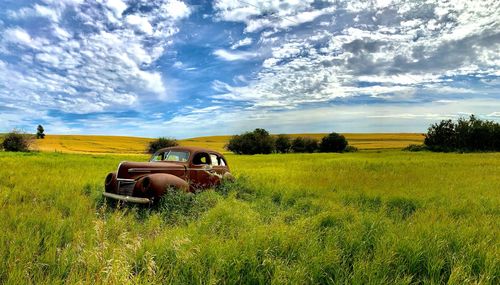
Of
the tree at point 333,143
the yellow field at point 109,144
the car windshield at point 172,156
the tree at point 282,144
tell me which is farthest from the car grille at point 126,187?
the tree at point 333,143

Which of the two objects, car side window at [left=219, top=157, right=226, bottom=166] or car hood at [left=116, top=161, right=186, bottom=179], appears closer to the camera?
car hood at [left=116, top=161, right=186, bottom=179]

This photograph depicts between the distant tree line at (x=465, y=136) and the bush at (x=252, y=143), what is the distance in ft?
82.1

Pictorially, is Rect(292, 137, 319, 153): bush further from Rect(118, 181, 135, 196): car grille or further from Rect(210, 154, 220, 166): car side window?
Rect(118, 181, 135, 196): car grille

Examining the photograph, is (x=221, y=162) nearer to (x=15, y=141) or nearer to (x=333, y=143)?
(x=15, y=141)

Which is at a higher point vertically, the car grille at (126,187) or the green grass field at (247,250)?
the car grille at (126,187)

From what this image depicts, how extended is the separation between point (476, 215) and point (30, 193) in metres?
11.7

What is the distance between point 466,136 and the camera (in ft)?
205

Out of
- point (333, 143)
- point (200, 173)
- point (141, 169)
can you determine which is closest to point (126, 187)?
point (141, 169)

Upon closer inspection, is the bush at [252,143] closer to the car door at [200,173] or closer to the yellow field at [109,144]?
the yellow field at [109,144]

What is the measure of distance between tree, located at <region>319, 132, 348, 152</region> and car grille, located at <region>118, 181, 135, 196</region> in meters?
59.7

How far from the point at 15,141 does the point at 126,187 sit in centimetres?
4269

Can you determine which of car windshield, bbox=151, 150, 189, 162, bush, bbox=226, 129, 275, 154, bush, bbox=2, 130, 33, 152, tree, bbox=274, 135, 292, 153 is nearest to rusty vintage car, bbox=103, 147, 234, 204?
car windshield, bbox=151, 150, 189, 162

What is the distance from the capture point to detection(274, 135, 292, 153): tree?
67625 mm

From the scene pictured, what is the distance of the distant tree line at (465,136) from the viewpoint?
6044 centimetres
